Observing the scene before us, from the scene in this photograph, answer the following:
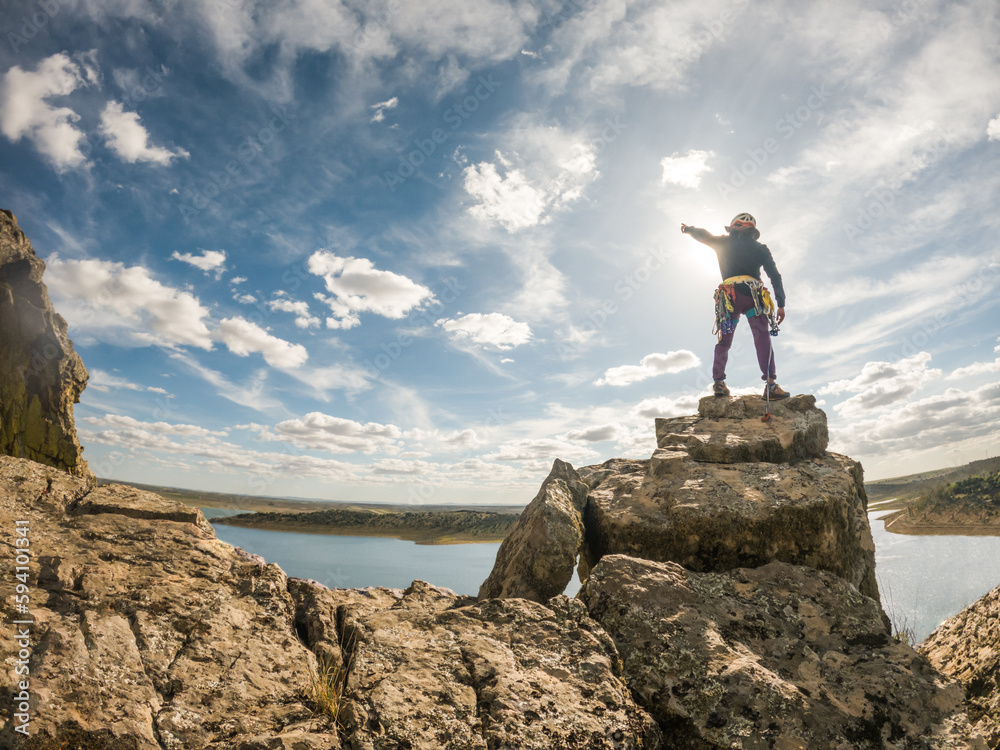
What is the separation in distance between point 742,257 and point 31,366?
1652 cm

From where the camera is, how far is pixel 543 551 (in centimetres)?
686

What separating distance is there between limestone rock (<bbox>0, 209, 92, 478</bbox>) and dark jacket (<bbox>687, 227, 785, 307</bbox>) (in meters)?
15.5

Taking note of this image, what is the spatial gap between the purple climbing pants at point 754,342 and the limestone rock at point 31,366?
581 inches

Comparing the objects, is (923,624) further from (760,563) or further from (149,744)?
(149,744)

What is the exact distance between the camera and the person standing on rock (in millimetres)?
11234

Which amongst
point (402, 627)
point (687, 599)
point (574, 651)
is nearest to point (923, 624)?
point (687, 599)

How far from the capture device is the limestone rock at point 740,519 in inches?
269

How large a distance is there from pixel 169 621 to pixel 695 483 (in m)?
7.30

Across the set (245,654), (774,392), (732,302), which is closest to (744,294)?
(732,302)

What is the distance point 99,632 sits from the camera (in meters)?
3.62

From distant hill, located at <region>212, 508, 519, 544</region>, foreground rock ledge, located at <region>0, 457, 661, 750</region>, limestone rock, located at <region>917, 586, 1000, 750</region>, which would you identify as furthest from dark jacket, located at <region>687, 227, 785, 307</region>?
distant hill, located at <region>212, 508, 519, 544</region>

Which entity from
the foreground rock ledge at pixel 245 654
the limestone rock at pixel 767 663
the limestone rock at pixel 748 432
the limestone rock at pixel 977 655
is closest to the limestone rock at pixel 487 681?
the foreground rock ledge at pixel 245 654

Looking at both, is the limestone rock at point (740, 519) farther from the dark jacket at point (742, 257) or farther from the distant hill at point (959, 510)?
the distant hill at point (959, 510)

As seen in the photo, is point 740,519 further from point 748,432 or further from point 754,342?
point 754,342
